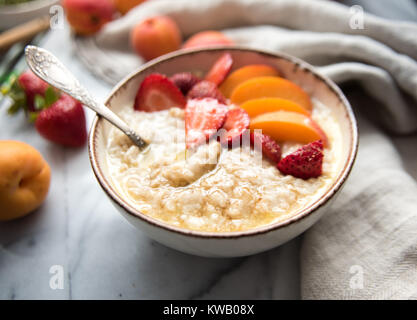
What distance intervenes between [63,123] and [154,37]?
1.90ft

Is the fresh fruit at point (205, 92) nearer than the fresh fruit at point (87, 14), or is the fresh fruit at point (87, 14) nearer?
the fresh fruit at point (205, 92)

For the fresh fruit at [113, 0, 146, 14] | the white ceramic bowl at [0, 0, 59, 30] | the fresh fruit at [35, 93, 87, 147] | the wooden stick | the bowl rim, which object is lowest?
the bowl rim

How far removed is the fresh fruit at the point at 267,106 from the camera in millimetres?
1346

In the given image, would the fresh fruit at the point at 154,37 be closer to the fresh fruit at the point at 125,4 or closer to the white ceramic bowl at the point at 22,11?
the fresh fruit at the point at 125,4

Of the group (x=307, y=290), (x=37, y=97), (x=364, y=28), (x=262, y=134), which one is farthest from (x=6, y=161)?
(x=364, y=28)

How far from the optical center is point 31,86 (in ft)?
5.40

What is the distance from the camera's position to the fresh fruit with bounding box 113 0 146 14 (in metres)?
2.13

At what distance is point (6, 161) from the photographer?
4.12 ft

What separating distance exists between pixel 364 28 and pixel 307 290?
1.02m

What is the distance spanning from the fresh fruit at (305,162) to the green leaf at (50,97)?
923mm

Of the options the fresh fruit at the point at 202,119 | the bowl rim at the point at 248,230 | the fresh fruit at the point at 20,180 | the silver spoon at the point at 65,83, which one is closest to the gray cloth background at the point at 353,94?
the bowl rim at the point at 248,230

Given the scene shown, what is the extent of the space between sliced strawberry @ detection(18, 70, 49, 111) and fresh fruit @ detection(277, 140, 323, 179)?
1.01 m

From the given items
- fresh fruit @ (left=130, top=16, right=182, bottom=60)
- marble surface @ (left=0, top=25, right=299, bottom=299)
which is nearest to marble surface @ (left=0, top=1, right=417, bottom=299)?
marble surface @ (left=0, top=25, right=299, bottom=299)
